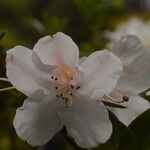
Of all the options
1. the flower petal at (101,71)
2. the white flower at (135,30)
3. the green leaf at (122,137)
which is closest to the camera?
the flower petal at (101,71)

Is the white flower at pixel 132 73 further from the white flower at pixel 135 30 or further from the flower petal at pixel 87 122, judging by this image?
the white flower at pixel 135 30

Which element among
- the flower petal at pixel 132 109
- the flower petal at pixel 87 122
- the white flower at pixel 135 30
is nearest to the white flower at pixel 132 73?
the flower petal at pixel 132 109

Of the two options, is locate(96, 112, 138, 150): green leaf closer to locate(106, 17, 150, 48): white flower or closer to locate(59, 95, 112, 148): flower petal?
locate(59, 95, 112, 148): flower petal

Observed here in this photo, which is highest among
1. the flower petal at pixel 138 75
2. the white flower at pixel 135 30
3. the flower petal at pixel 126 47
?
the flower petal at pixel 126 47

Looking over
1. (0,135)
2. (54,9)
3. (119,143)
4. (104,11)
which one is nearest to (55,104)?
(119,143)

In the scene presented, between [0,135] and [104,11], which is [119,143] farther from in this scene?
[104,11]

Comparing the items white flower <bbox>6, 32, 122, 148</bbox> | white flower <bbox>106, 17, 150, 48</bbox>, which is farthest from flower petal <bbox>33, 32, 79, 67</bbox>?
white flower <bbox>106, 17, 150, 48</bbox>

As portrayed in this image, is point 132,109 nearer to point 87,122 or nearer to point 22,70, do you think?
point 87,122
